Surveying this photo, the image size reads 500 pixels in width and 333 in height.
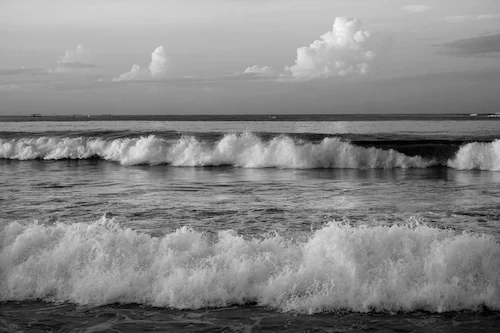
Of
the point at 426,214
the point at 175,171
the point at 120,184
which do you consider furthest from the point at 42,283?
the point at 175,171

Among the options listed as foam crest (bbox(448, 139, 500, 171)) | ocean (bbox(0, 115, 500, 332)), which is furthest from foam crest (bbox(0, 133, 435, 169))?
ocean (bbox(0, 115, 500, 332))

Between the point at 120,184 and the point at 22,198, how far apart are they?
3.87 metres

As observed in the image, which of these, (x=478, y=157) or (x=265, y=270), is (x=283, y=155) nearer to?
(x=478, y=157)

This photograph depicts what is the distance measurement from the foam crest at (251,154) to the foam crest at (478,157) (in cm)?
129

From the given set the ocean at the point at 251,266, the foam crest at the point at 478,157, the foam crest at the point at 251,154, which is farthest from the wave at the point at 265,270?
the foam crest at the point at 478,157

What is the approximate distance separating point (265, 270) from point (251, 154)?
659 inches

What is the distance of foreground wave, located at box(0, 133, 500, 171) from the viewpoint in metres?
23.0

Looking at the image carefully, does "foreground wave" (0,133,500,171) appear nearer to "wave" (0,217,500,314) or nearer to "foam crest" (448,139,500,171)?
"foam crest" (448,139,500,171)

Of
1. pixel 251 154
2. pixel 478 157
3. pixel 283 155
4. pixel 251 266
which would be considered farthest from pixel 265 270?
pixel 478 157

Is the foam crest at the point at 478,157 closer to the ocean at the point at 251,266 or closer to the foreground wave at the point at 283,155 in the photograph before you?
the foreground wave at the point at 283,155

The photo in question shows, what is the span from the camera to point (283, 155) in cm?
2352

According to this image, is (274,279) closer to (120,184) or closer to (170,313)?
(170,313)

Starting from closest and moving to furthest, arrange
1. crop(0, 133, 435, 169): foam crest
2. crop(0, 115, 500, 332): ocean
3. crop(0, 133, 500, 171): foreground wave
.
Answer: crop(0, 115, 500, 332): ocean, crop(0, 133, 500, 171): foreground wave, crop(0, 133, 435, 169): foam crest

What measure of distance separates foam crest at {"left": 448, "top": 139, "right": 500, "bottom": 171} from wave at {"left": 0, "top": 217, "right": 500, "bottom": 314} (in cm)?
1608
